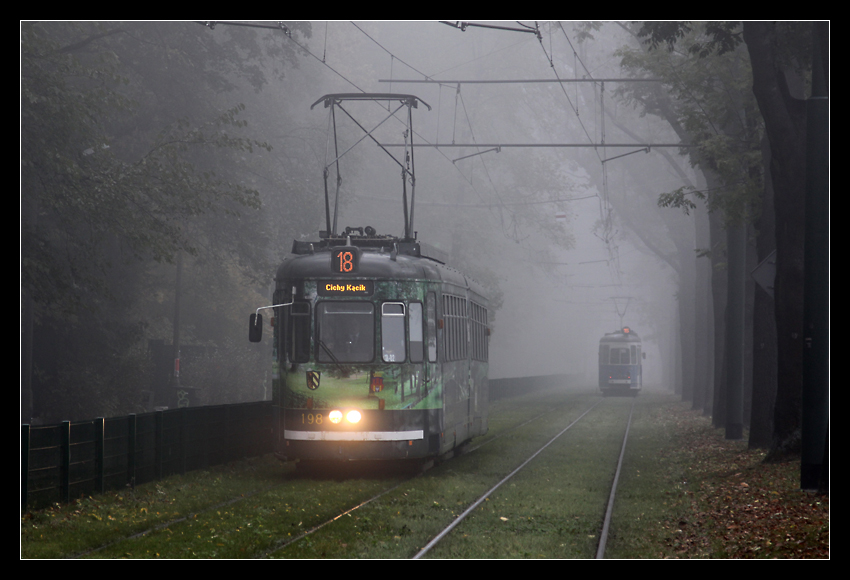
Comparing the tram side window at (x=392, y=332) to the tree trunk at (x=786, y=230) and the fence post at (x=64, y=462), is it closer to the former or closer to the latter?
the fence post at (x=64, y=462)

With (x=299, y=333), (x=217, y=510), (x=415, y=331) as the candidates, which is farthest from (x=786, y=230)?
(x=217, y=510)

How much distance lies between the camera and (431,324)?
52.8 feet

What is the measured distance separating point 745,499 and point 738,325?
33.2 feet

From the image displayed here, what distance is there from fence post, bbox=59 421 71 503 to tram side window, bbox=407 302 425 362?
5.23 metres

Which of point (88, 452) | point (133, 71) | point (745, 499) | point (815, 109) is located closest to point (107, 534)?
point (88, 452)

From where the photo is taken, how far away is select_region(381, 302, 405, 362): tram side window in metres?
15.6

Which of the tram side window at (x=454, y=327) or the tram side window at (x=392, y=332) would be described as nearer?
the tram side window at (x=392, y=332)

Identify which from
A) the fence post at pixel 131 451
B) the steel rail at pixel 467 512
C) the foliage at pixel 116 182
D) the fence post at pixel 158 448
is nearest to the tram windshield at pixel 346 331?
the fence post at pixel 158 448

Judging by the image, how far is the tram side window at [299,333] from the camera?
611 inches

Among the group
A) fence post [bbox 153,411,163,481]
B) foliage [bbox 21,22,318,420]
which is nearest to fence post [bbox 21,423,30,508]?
fence post [bbox 153,411,163,481]

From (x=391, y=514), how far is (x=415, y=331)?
158 inches

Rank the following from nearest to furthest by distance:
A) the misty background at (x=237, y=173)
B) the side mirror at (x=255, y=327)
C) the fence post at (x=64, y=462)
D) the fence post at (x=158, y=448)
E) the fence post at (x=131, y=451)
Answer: the fence post at (x=64, y=462) < the fence post at (x=131, y=451) < the side mirror at (x=255, y=327) < the fence post at (x=158, y=448) < the misty background at (x=237, y=173)

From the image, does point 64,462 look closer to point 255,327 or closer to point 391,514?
point 255,327

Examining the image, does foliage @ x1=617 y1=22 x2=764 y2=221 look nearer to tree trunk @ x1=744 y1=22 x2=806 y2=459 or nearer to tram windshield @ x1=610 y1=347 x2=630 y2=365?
tree trunk @ x1=744 y1=22 x2=806 y2=459
